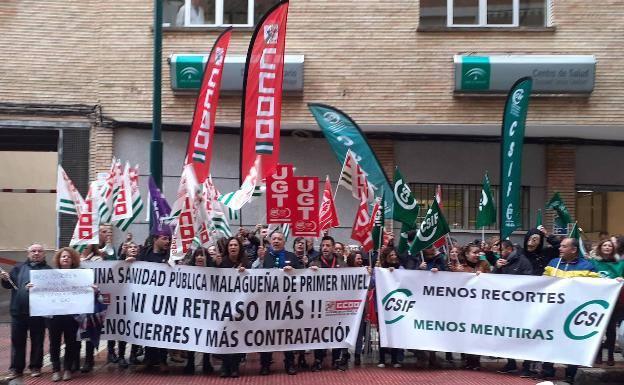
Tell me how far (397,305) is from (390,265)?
58 cm

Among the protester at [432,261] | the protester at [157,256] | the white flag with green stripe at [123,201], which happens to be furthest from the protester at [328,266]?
the white flag with green stripe at [123,201]

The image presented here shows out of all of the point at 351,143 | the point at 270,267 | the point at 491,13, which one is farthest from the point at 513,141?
the point at 270,267

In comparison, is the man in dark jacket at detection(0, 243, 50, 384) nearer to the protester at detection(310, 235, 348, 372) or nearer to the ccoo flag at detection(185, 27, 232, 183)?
the ccoo flag at detection(185, 27, 232, 183)

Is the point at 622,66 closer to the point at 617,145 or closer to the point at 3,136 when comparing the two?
the point at 617,145

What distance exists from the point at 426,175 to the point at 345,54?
317 centimetres

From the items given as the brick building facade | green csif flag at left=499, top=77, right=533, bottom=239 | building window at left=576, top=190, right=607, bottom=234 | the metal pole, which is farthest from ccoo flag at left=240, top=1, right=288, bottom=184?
building window at left=576, top=190, right=607, bottom=234

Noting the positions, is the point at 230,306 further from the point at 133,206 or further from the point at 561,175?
the point at 561,175

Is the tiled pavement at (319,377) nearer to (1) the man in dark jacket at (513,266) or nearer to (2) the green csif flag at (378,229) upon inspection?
(1) the man in dark jacket at (513,266)

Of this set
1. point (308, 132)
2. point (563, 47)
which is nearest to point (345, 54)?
point (308, 132)

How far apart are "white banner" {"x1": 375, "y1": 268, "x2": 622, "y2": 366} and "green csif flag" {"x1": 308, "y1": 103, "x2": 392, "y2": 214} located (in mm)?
2907

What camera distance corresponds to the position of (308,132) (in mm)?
15844

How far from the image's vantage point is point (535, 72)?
581 inches

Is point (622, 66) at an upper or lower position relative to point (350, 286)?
upper

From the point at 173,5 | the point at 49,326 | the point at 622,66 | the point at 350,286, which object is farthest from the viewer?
the point at 173,5
